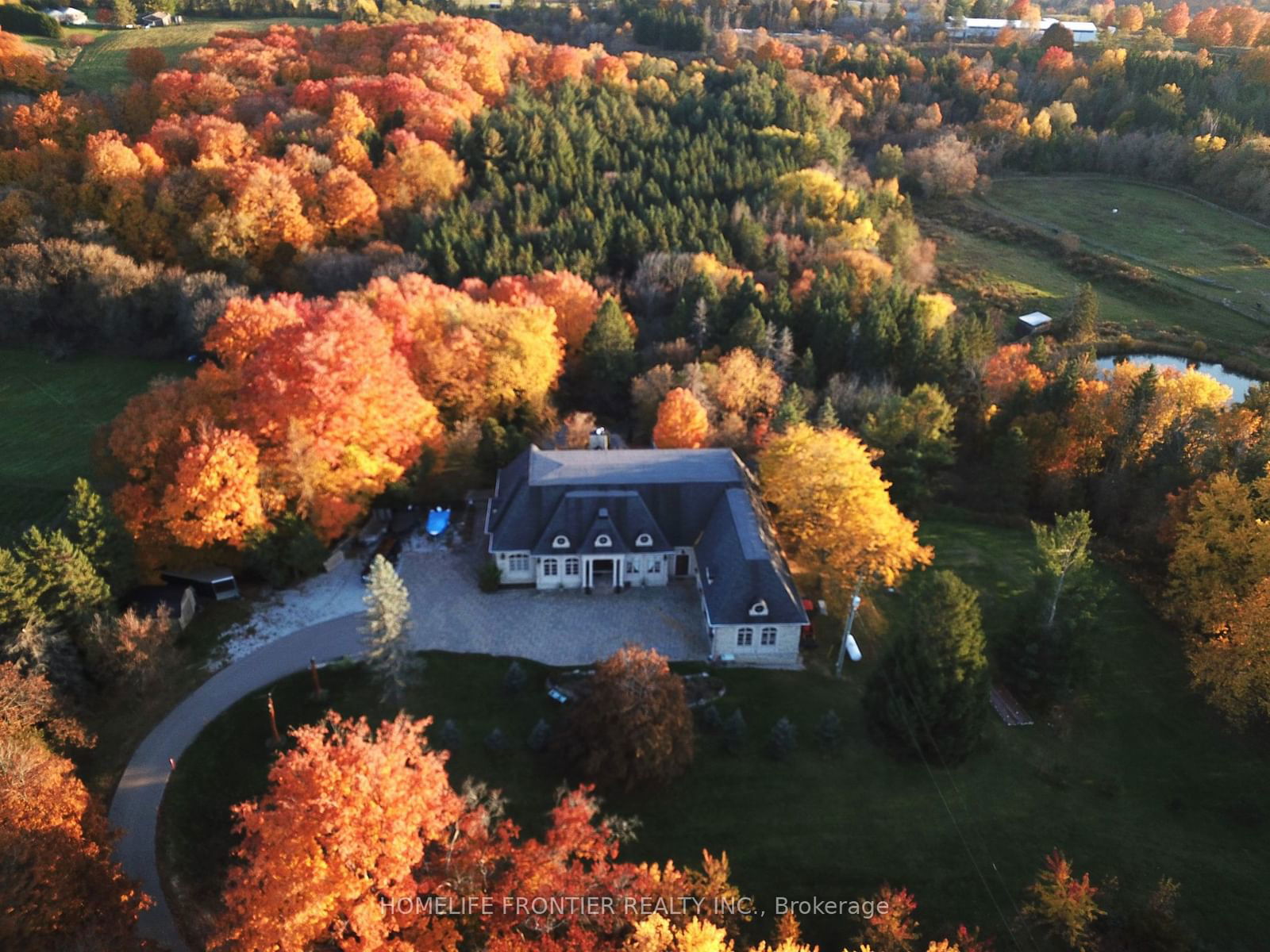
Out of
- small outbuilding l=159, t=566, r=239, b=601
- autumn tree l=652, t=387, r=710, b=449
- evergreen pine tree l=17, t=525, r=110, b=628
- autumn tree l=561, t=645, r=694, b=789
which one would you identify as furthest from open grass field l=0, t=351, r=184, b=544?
autumn tree l=561, t=645, r=694, b=789

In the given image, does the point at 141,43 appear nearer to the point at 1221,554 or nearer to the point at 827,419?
the point at 827,419

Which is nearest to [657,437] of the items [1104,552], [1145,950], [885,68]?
[1104,552]

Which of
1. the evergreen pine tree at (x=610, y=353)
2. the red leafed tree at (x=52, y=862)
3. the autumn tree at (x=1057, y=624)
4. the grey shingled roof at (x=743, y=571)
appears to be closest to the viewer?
the red leafed tree at (x=52, y=862)

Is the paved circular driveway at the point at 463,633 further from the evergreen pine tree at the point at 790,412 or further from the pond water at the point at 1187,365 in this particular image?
the pond water at the point at 1187,365

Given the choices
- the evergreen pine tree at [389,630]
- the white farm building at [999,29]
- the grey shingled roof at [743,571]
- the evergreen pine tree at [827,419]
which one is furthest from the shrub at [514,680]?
the white farm building at [999,29]

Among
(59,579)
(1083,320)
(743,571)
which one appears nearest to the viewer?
(59,579)

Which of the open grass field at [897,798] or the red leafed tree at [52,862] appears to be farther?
the open grass field at [897,798]

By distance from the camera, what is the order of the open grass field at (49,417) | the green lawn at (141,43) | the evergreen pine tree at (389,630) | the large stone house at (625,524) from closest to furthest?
1. the evergreen pine tree at (389,630)
2. the large stone house at (625,524)
3. the open grass field at (49,417)
4. the green lawn at (141,43)

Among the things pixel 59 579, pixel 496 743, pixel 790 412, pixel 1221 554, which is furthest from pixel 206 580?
pixel 1221 554
